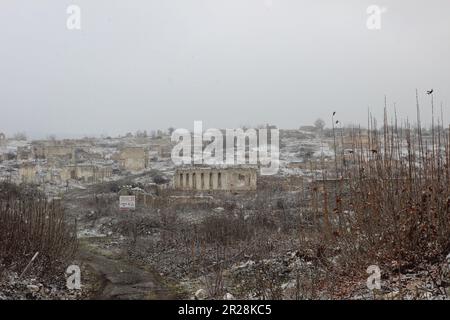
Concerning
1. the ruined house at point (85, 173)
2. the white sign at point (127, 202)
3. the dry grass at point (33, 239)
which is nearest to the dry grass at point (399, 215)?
the dry grass at point (33, 239)

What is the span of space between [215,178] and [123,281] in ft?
64.5

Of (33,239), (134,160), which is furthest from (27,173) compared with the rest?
(33,239)

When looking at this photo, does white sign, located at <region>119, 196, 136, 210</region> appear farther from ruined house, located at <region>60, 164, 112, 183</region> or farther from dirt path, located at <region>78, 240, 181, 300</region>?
ruined house, located at <region>60, 164, 112, 183</region>

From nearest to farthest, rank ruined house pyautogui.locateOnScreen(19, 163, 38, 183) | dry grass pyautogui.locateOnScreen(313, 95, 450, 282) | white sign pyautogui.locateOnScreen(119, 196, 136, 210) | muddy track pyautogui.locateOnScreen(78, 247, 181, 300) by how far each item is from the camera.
Result: 1. dry grass pyautogui.locateOnScreen(313, 95, 450, 282)
2. muddy track pyautogui.locateOnScreen(78, 247, 181, 300)
3. white sign pyautogui.locateOnScreen(119, 196, 136, 210)
4. ruined house pyautogui.locateOnScreen(19, 163, 38, 183)

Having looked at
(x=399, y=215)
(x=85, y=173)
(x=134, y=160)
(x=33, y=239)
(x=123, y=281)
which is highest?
(x=134, y=160)

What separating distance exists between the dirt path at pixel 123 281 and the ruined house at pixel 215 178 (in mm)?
16453

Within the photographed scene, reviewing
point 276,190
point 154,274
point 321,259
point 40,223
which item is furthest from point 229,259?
point 276,190

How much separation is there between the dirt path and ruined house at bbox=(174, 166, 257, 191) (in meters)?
16.5

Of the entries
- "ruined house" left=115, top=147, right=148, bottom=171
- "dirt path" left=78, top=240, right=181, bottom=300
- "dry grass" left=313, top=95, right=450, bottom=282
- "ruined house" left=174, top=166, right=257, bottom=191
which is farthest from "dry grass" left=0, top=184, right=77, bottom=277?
"ruined house" left=115, top=147, right=148, bottom=171

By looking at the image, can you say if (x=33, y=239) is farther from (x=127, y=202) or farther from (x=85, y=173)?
(x=85, y=173)

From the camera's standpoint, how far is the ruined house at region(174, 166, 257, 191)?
28.0 metres

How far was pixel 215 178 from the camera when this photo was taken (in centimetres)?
2888

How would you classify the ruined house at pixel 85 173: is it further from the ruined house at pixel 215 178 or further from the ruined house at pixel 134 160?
the ruined house at pixel 215 178
